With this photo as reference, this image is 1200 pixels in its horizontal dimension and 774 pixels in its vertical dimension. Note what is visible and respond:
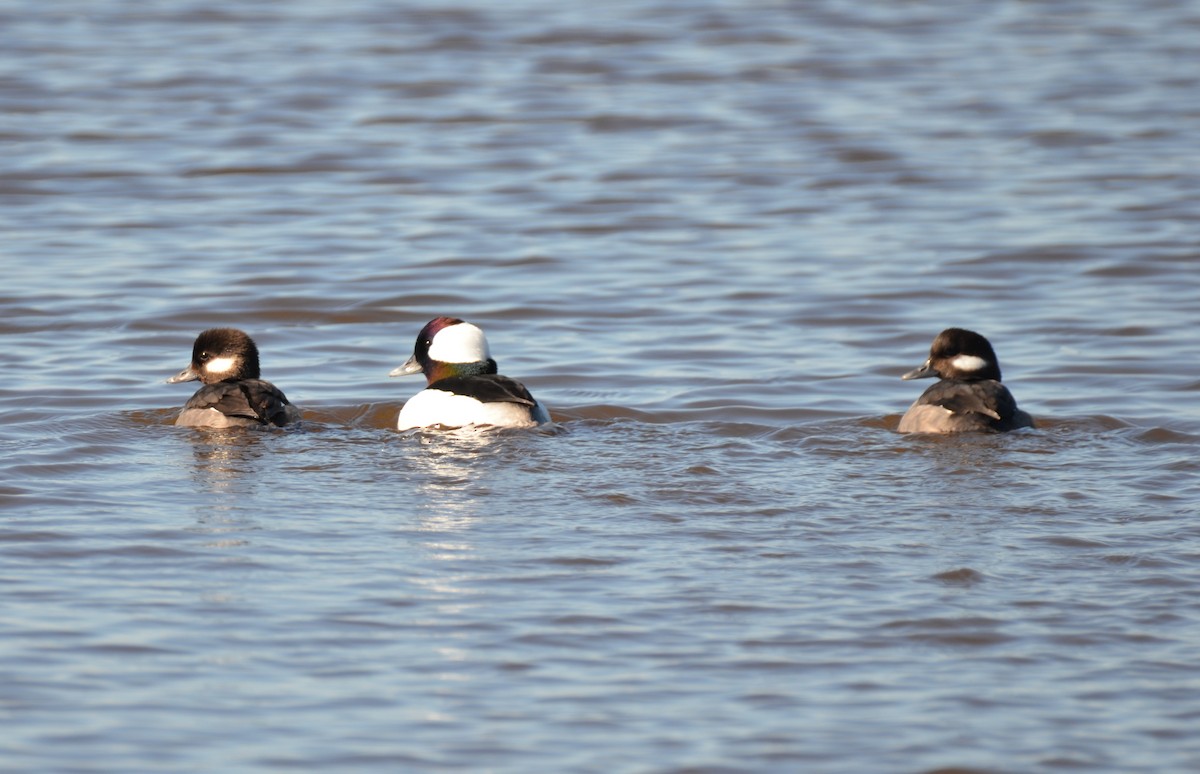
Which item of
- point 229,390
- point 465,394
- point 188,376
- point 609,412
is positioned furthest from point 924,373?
point 188,376

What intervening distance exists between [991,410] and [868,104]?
41.1 ft

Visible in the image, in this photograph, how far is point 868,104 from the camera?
21828 millimetres

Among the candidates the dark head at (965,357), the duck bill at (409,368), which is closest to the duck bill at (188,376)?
the duck bill at (409,368)

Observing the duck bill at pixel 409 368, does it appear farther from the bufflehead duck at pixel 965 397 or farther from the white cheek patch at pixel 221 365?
the bufflehead duck at pixel 965 397

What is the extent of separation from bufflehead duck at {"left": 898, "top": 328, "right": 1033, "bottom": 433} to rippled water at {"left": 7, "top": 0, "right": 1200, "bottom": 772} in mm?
157

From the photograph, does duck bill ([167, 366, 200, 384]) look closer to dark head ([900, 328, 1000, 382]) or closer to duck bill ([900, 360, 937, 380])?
duck bill ([900, 360, 937, 380])

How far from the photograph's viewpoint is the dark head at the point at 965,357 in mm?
10328

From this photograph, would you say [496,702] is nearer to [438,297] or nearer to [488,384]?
[488,384]

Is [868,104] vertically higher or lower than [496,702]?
higher

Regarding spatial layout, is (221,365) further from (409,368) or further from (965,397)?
(965,397)

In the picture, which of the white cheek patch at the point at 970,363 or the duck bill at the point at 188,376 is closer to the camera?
the white cheek patch at the point at 970,363

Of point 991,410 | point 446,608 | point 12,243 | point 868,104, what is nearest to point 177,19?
point 868,104

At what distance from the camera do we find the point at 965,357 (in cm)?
1034

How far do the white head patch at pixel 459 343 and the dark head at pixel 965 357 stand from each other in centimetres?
257
